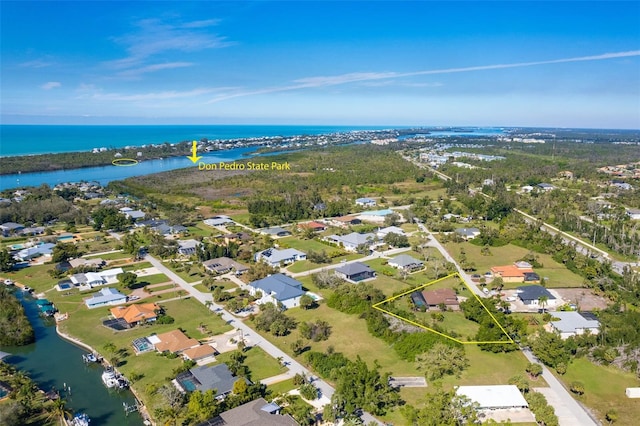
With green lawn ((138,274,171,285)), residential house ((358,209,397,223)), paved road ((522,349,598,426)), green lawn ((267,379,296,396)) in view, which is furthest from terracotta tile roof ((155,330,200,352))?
residential house ((358,209,397,223))

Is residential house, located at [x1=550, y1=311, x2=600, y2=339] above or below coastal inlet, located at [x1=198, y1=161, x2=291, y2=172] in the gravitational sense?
below

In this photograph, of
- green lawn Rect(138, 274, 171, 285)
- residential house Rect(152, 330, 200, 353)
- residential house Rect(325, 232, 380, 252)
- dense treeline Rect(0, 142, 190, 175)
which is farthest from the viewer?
dense treeline Rect(0, 142, 190, 175)

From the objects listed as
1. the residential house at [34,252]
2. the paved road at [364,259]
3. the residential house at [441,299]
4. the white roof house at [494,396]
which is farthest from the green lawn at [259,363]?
the residential house at [34,252]

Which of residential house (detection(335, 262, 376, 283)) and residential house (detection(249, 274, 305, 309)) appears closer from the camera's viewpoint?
residential house (detection(249, 274, 305, 309))

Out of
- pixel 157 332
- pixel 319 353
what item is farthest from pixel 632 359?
pixel 157 332

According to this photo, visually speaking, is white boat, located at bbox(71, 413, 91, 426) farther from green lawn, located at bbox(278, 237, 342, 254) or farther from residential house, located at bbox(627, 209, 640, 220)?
residential house, located at bbox(627, 209, 640, 220)

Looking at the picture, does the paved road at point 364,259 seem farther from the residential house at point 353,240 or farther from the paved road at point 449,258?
the paved road at point 449,258

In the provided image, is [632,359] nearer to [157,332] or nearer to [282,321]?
[282,321]
